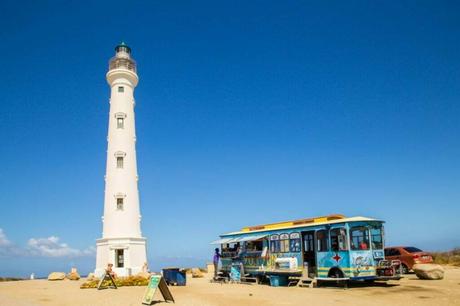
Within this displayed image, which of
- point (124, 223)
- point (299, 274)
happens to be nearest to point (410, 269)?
point (299, 274)

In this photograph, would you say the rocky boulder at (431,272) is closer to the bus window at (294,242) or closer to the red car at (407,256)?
the red car at (407,256)

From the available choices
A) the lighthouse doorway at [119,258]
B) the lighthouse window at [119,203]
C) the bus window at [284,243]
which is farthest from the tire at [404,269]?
the lighthouse window at [119,203]

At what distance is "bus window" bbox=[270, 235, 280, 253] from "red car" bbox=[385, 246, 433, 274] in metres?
7.26

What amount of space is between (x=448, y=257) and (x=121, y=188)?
26.0 meters

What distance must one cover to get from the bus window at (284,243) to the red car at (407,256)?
23.6 feet

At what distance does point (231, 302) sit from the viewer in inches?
564

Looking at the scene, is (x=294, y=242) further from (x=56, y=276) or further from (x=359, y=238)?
(x=56, y=276)

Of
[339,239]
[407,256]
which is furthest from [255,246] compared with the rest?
[407,256]

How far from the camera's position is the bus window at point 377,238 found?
17859mm

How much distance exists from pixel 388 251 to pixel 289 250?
7545 millimetres

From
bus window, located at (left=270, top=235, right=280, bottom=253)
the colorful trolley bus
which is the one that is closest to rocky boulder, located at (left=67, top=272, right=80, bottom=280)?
the colorful trolley bus

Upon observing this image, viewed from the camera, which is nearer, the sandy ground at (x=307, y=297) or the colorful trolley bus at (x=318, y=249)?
the sandy ground at (x=307, y=297)

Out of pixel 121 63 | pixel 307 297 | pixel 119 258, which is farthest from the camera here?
pixel 121 63

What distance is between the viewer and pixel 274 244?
21.2m
